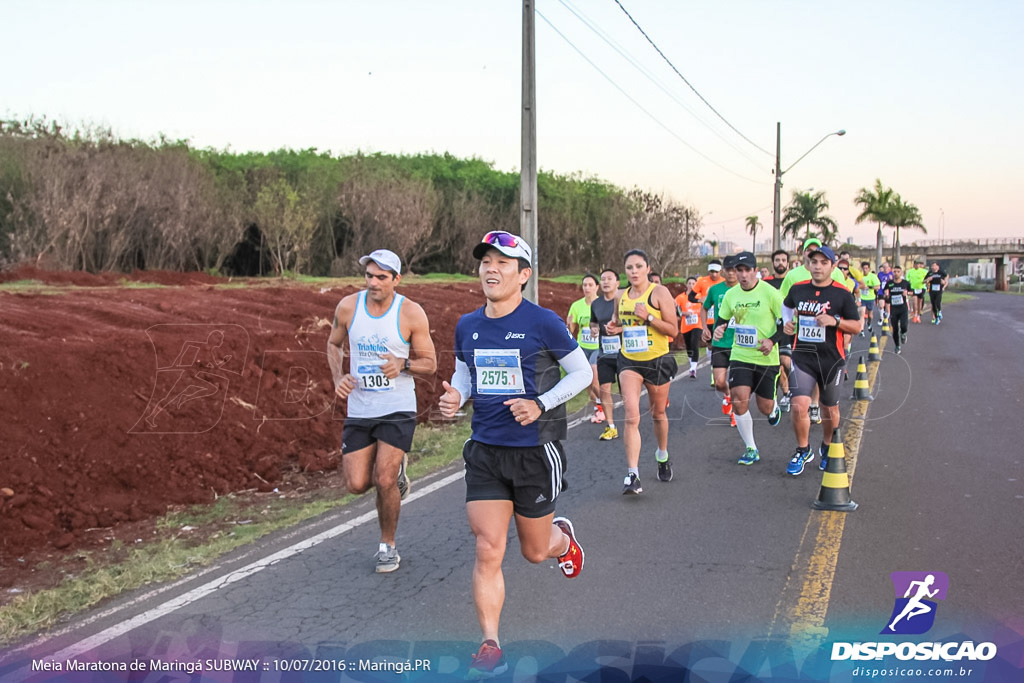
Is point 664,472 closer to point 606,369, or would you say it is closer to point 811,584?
point 606,369

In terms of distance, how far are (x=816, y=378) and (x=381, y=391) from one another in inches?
177

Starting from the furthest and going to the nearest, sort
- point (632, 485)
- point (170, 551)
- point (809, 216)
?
1. point (809, 216)
2. point (632, 485)
3. point (170, 551)

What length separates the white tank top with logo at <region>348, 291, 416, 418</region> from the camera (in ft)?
18.7

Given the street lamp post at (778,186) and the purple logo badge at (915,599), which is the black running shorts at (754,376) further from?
the street lamp post at (778,186)

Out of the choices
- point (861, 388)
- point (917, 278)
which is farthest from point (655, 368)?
point (917, 278)

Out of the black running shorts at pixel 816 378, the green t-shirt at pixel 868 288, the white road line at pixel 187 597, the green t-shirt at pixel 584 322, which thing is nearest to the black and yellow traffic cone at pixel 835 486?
the black running shorts at pixel 816 378

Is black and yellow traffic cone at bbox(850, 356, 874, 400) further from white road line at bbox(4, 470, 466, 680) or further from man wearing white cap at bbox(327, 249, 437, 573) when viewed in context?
man wearing white cap at bbox(327, 249, 437, 573)

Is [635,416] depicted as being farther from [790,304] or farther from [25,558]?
[25,558]

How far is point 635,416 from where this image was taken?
732 cm

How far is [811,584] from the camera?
16.7 feet

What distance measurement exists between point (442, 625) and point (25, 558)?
3782 mm

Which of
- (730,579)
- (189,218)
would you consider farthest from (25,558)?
(189,218)

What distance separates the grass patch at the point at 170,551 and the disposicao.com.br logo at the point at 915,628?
4.15 meters

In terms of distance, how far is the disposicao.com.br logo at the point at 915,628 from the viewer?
4.18 metres
